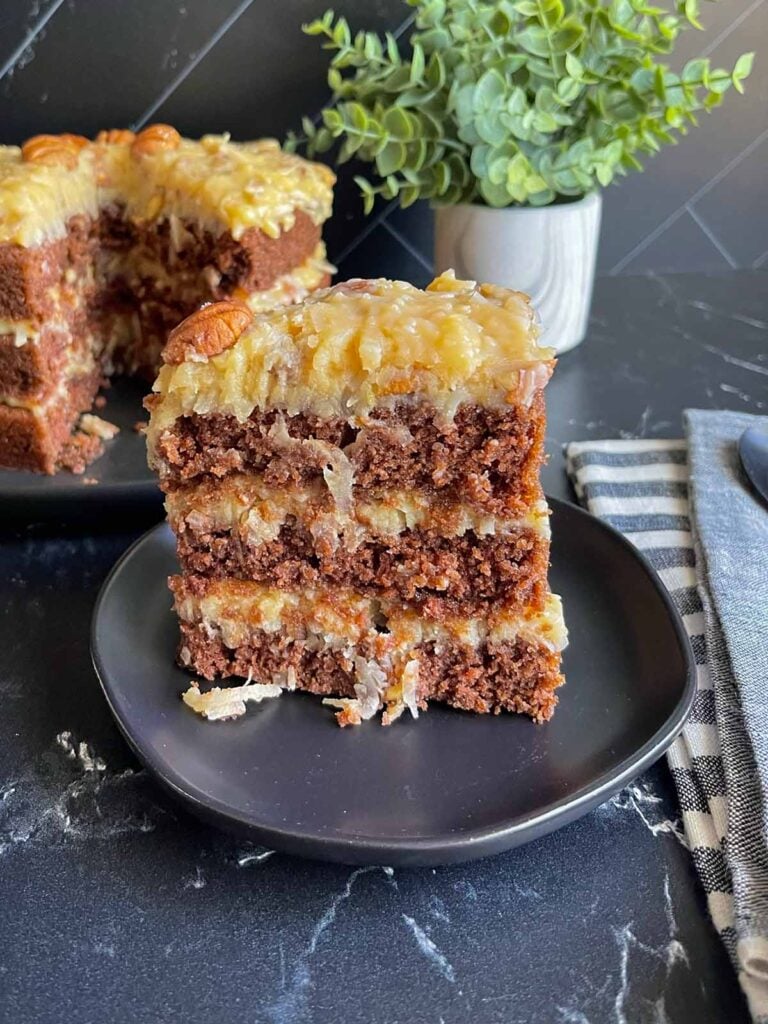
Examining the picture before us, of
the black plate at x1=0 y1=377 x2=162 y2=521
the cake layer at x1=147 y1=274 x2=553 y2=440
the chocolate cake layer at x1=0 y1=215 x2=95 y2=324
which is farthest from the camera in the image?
the chocolate cake layer at x1=0 y1=215 x2=95 y2=324

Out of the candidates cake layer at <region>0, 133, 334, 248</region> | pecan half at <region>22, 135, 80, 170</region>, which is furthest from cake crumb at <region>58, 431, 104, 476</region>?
pecan half at <region>22, 135, 80, 170</region>

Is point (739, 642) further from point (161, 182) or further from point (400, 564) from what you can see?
point (161, 182)

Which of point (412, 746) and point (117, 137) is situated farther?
point (117, 137)

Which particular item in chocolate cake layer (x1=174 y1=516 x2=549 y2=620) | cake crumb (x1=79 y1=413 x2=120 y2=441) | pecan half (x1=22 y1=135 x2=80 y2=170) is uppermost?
pecan half (x1=22 y1=135 x2=80 y2=170)

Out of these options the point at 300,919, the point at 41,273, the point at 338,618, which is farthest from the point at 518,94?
the point at 300,919

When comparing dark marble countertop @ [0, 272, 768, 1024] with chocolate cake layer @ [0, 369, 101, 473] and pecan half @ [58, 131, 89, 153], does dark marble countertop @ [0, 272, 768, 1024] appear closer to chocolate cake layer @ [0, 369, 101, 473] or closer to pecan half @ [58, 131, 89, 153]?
chocolate cake layer @ [0, 369, 101, 473]

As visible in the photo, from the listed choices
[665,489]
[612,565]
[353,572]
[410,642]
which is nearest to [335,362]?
[353,572]

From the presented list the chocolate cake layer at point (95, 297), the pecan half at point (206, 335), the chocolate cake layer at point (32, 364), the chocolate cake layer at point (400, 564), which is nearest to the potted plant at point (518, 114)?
the chocolate cake layer at point (95, 297)

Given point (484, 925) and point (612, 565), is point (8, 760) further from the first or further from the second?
point (612, 565)
